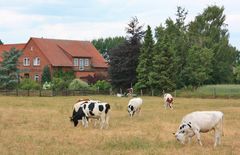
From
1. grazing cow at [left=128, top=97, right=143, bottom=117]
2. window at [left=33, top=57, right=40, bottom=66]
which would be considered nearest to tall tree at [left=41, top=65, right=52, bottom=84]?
window at [left=33, top=57, right=40, bottom=66]

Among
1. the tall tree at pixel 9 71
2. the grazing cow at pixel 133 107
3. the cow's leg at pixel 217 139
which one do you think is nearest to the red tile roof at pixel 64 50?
the tall tree at pixel 9 71

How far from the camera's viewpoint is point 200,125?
56.2 ft

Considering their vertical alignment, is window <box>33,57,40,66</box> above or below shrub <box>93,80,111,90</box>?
above

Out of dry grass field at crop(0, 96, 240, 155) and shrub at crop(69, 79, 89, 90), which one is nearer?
dry grass field at crop(0, 96, 240, 155)

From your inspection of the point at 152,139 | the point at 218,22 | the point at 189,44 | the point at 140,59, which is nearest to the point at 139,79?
the point at 140,59

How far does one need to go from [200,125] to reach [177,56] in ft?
180

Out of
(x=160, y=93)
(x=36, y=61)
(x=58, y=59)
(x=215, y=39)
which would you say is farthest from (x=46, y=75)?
(x=215, y=39)

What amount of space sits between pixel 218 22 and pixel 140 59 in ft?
60.3

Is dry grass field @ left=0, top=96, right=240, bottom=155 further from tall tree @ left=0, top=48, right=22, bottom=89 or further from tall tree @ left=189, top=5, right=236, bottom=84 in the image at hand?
tall tree @ left=189, top=5, right=236, bottom=84

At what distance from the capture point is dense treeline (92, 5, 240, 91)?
216 feet

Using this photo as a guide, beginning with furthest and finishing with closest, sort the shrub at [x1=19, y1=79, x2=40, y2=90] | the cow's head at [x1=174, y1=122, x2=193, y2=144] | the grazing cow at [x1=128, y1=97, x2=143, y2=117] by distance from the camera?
1. the shrub at [x1=19, y1=79, x2=40, y2=90]
2. the grazing cow at [x1=128, y1=97, x2=143, y2=117]
3. the cow's head at [x1=174, y1=122, x2=193, y2=144]

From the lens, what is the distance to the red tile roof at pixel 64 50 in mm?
82125

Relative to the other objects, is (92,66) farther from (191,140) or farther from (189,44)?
(191,140)

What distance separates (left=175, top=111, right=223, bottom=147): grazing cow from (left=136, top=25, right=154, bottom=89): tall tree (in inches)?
1900
